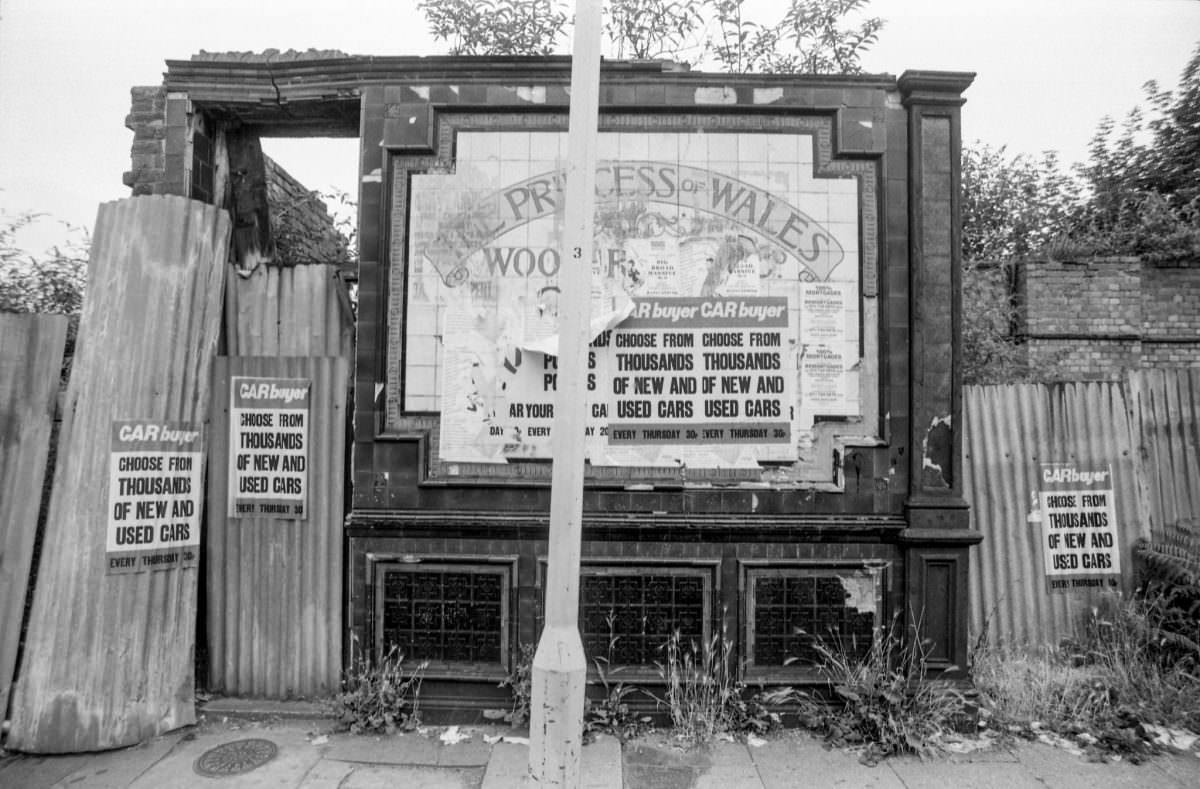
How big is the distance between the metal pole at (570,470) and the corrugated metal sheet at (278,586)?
250 centimetres

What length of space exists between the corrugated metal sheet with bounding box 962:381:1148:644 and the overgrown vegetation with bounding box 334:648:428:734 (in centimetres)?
432

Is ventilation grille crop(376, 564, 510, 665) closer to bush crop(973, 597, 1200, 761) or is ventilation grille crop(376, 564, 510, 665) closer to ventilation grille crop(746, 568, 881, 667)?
ventilation grille crop(746, 568, 881, 667)

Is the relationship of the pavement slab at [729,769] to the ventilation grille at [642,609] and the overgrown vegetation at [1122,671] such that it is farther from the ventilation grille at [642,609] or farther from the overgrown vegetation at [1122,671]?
the overgrown vegetation at [1122,671]

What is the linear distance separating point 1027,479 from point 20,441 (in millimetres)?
7489

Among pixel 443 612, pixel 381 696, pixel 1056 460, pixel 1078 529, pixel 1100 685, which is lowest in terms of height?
pixel 381 696

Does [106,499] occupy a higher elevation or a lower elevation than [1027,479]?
lower

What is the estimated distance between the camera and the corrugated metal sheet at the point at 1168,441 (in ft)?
17.6

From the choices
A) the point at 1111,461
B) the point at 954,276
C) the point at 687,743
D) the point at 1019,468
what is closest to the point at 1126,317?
the point at 1111,461

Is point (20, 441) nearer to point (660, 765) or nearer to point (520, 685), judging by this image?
point (520, 685)

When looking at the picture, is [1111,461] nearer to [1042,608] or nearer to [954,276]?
[1042,608]

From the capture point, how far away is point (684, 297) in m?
4.80

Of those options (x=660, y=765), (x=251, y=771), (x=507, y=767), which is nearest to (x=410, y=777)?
(x=507, y=767)

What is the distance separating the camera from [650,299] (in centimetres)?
481

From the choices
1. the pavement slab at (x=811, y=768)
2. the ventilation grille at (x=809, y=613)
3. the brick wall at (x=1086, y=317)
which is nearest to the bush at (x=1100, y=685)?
the ventilation grille at (x=809, y=613)
